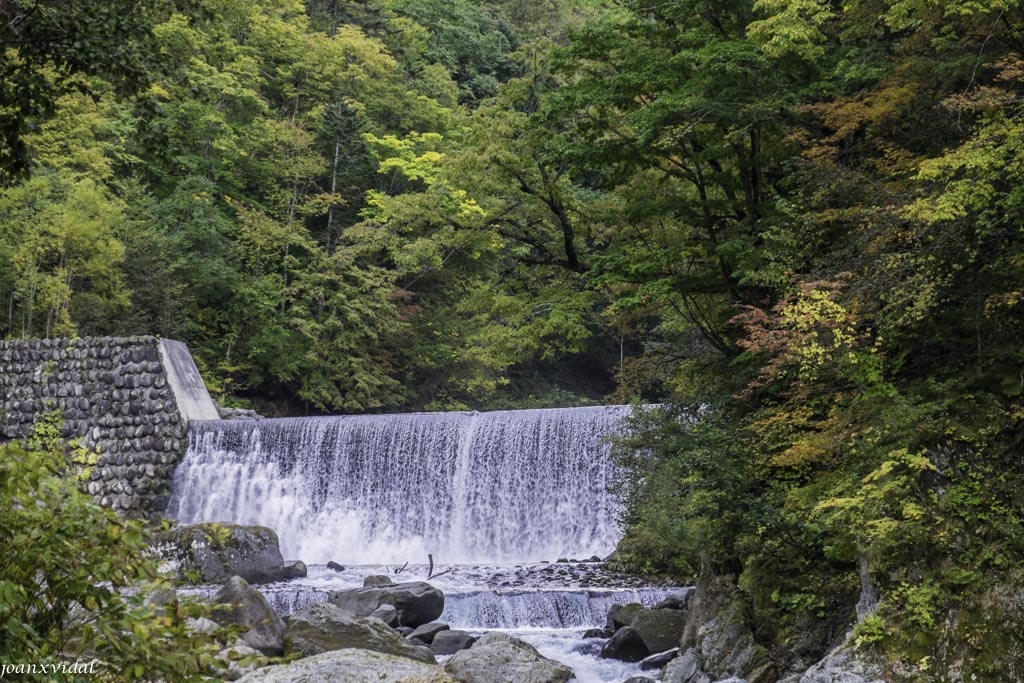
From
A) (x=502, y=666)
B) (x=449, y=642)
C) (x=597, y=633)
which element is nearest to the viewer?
(x=502, y=666)

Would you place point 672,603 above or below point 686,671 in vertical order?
below

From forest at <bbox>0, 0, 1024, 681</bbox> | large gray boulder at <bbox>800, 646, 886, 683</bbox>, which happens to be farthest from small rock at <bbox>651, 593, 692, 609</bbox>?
large gray boulder at <bbox>800, 646, 886, 683</bbox>

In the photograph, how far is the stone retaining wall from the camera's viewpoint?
57.9 ft

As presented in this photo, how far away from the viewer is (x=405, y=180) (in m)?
27.7

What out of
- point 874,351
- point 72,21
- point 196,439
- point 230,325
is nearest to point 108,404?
point 196,439

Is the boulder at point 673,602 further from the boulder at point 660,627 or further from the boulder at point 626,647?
the boulder at point 626,647

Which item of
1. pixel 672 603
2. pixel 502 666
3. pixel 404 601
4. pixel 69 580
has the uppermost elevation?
pixel 69 580

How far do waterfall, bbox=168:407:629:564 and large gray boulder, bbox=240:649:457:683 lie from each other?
914 centimetres

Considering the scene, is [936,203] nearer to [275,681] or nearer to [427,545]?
[275,681]

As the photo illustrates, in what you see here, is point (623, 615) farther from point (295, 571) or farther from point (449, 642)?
point (295, 571)

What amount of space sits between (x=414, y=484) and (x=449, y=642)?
6.89 metres

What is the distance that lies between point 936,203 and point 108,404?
15.6 metres

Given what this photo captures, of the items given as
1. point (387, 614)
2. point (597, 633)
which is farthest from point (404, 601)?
point (597, 633)

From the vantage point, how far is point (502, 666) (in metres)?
7.59
